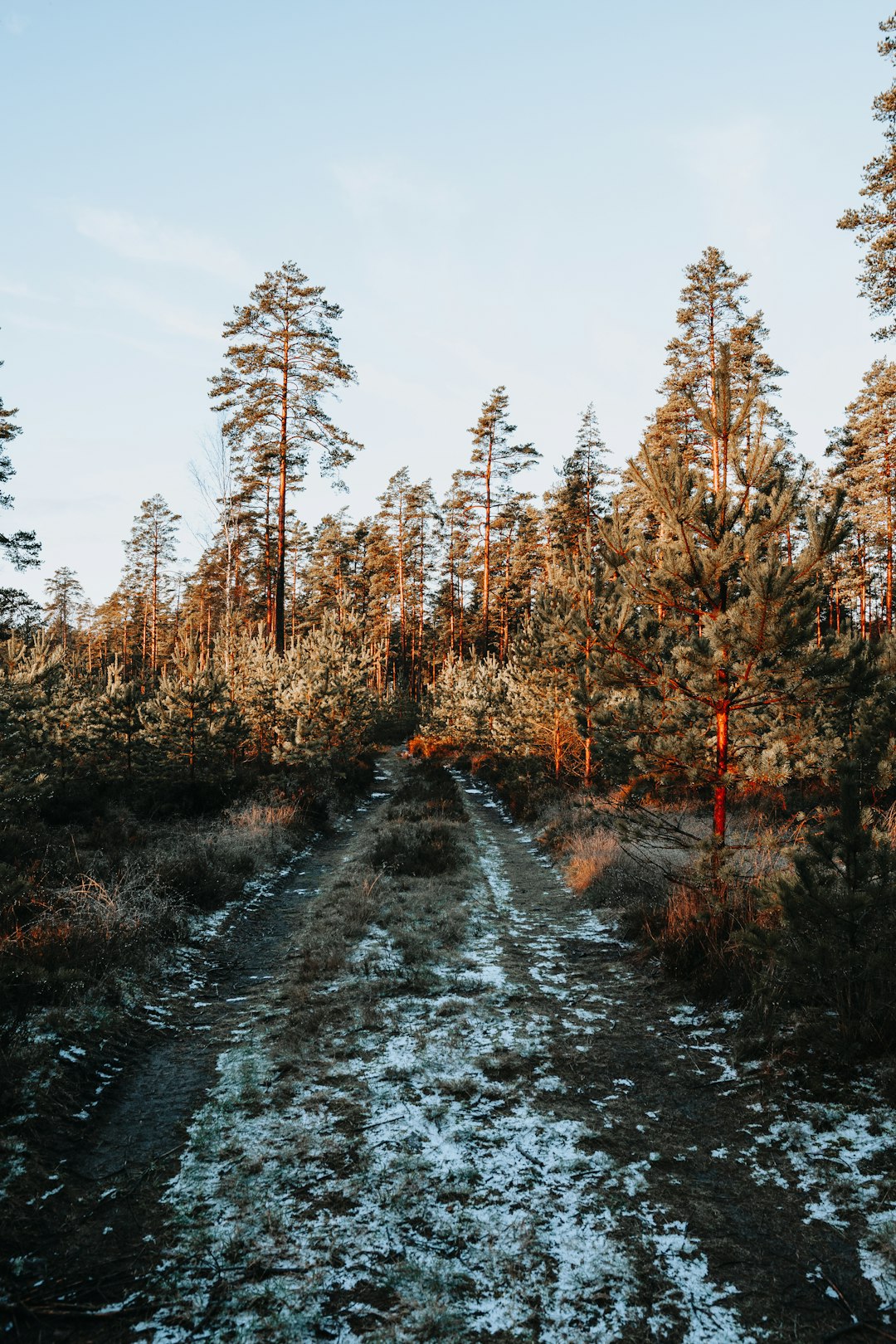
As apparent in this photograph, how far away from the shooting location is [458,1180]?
347 centimetres

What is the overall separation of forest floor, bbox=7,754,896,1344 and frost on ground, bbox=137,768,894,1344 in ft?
0.04

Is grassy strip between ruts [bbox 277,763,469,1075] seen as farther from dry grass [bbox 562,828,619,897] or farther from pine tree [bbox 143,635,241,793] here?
pine tree [bbox 143,635,241,793]

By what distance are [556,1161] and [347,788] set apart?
619 inches

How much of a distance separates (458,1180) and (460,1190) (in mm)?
85

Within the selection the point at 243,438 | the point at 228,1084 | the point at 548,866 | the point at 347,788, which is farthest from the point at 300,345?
the point at 228,1084

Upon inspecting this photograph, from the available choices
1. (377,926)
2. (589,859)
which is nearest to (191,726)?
(377,926)

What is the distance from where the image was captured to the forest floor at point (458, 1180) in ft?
8.62

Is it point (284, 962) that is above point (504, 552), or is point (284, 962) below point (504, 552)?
below

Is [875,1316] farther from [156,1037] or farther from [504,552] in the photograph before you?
[504,552]

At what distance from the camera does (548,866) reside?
468 inches

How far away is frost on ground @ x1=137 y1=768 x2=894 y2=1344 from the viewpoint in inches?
103

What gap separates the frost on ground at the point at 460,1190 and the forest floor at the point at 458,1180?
0.01 meters

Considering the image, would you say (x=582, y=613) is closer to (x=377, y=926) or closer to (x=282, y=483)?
(x=377, y=926)

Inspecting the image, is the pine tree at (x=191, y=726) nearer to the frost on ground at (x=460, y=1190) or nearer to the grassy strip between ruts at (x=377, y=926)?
the grassy strip between ruts at (x=377, y=926)
